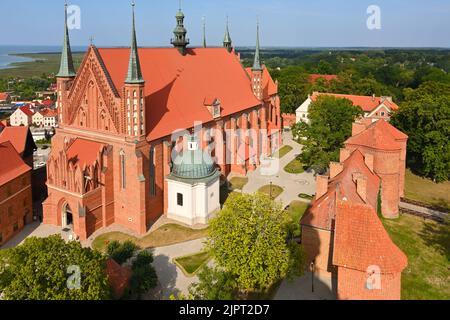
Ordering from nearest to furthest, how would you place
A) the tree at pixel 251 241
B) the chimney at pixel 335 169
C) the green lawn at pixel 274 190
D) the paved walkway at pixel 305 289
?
the tree at pixel 251 241 → the paved walkway at pixel 305 289 → the chimney at pixel 335 169 → the green lawn at pixel 274 190

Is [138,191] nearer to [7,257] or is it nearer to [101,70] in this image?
[101,70]

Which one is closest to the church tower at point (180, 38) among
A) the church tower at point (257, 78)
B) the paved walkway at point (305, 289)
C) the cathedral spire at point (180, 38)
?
the cathedral spire at point (180, 38)

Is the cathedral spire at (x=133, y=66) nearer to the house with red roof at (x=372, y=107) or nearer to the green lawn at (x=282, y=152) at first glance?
the green lawn at (x=282, y=152)

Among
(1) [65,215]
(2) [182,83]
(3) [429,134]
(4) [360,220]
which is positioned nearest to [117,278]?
(1) [65,215]

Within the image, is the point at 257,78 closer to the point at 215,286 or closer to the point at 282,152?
the point at 282,152

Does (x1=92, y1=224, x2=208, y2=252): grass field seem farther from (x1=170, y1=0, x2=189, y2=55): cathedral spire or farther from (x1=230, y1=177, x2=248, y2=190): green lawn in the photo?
(x1=170, y1=0, x2=189, y2=55): cathedral spire

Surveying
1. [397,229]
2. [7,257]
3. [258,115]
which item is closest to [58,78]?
[7,257]
